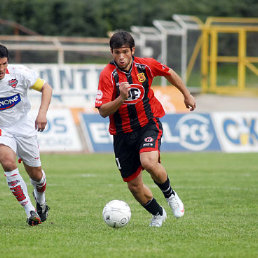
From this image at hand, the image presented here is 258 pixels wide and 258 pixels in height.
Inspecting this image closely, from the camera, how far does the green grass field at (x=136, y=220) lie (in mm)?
5668

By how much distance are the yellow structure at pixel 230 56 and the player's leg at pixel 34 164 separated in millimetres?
17915

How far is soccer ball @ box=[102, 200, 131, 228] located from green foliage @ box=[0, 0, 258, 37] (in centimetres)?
2794

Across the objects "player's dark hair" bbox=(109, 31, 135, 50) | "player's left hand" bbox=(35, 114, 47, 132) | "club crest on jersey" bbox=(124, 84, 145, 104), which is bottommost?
"player's left hand" bbox=(35, 114, 47, 132)

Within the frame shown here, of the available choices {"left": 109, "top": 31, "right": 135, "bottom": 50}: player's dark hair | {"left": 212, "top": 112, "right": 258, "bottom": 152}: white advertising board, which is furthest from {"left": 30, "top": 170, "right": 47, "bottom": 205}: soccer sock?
{"left": 212, "top": 112, "right": 258, "bottom": 152}: white advertising board

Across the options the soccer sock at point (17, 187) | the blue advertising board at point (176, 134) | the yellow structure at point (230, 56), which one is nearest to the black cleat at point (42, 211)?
the soccer sock at point (17, 187)

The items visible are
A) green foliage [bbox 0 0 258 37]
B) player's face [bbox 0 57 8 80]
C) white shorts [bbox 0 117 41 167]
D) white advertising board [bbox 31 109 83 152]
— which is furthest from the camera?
green foliage [bbox 0 0 258 37]

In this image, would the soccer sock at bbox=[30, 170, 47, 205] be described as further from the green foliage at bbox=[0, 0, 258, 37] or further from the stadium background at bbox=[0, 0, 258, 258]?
the green foliage at bbox=[0, 0, 258, 37]

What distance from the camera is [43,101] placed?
696 cm

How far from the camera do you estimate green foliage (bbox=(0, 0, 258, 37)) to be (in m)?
35.6

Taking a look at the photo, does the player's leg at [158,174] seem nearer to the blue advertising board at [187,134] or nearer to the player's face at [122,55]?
the player's face at [122,55]

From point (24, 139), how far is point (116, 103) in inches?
50.6

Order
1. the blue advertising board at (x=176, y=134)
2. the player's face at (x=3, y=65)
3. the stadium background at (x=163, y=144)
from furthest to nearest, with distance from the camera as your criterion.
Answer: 1. the blue advertising board at (x=176, y=134)
2. the player's face at (x=3, y=65)
3. the stadium background at (x=163, y=144)

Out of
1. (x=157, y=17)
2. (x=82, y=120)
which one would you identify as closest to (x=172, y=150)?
(x=82, y=120)

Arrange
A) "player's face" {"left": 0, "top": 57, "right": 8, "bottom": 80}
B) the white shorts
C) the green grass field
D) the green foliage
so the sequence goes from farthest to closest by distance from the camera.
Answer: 1. the green foliage
2. the white shorts
3. "player's face" {"left": 0, "top": 57, "right": 8, "bottom": 80}
4. the green grass field
